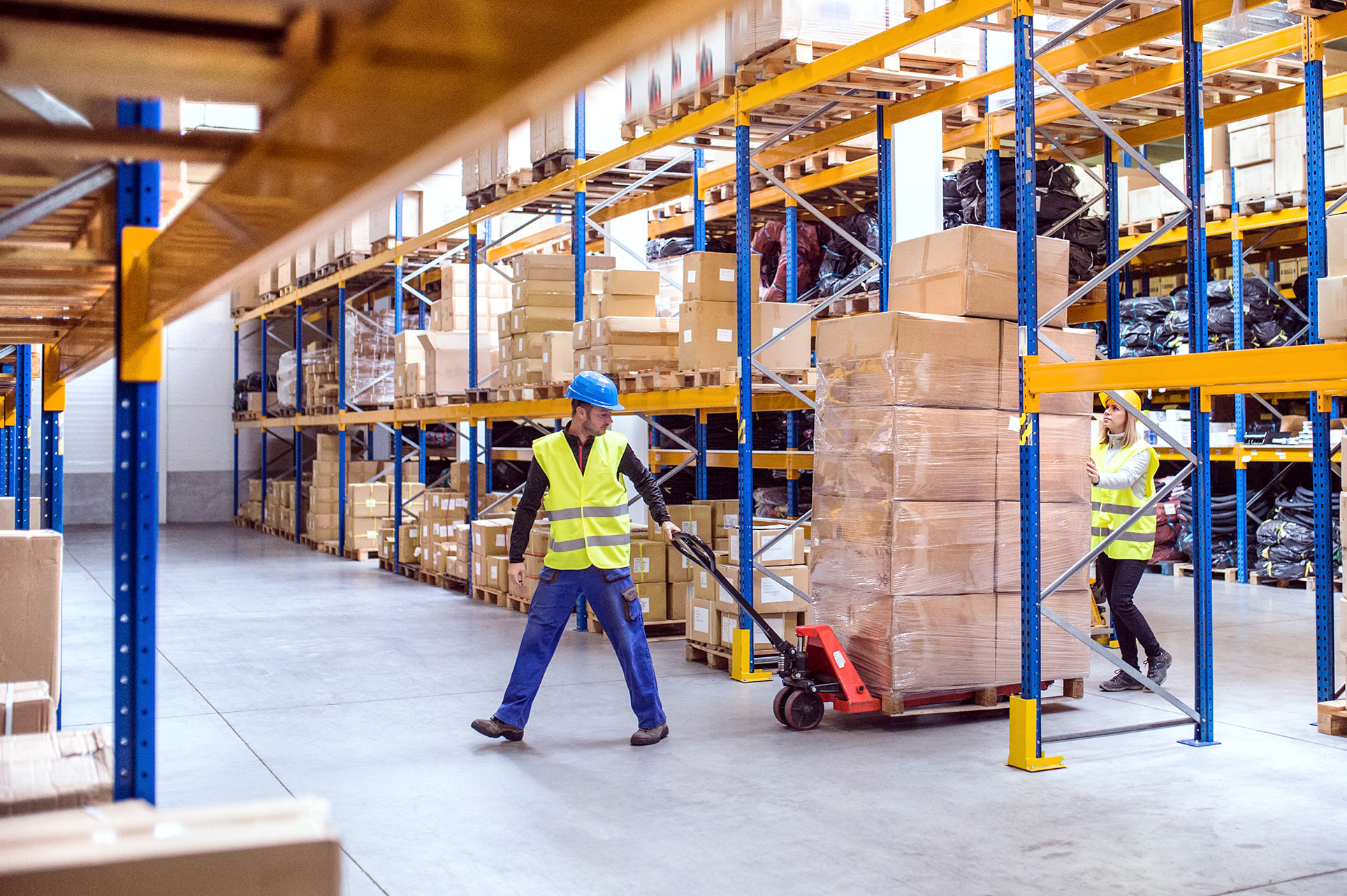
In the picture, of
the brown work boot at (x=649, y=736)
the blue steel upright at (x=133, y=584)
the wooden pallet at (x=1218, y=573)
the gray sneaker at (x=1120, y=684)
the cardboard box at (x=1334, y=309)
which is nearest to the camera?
the blue steel upright at (x=133, y=584)

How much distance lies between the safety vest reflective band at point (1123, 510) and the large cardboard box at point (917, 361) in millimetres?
1068

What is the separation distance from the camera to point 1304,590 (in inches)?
504

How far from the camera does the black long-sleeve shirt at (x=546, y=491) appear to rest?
646 centimetres

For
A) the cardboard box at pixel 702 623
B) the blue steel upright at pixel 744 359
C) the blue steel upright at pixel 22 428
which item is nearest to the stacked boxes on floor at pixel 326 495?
the cardboard box at pixel 702 623

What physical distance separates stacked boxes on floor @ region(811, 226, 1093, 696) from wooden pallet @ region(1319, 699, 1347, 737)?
1.24 metres

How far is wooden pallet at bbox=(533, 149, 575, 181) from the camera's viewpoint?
1070 centimetres

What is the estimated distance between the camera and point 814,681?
6629 millimetres

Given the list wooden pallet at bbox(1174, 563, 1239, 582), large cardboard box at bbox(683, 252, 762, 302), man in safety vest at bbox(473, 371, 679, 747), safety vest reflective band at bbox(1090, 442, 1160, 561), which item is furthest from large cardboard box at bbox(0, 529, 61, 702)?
wooden pallet at bbox(1174, 563, 1239, 582)

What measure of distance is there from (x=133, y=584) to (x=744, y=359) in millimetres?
5539

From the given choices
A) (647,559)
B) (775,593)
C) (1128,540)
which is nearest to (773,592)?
(775,593)

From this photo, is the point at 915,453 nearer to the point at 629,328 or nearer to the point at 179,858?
the point at 629,328

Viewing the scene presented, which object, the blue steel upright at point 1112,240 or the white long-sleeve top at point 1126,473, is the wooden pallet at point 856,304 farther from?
the white long-sleeve top at point 1126,473

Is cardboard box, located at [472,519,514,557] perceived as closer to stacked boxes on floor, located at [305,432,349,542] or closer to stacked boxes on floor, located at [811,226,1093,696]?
stacked boxes on floor, located at [811,226,1093,696]

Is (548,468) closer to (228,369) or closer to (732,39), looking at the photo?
(732,39)
